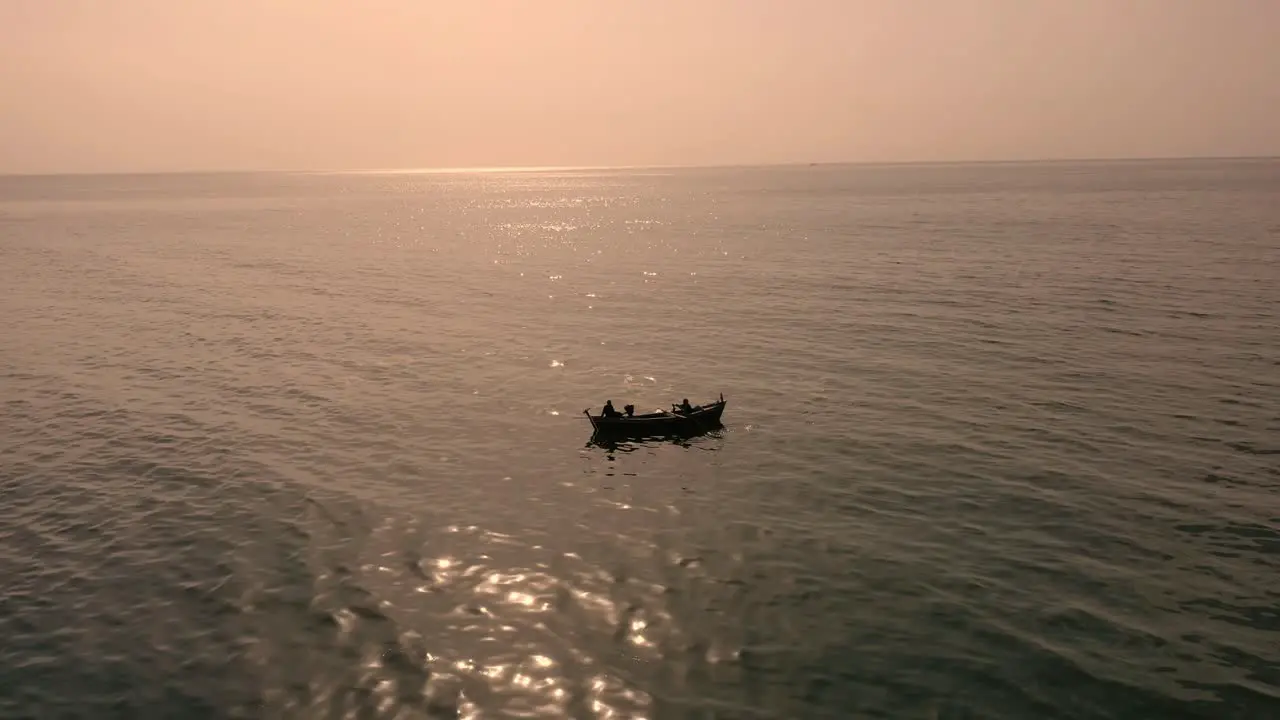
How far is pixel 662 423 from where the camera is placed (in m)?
40.7

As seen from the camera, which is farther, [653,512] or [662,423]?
[662,423]

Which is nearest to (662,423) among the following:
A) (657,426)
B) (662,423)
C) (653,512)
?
(662,423)

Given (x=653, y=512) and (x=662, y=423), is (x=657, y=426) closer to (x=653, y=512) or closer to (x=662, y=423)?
(x=662, y=423)

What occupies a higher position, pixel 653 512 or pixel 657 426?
pixel 657 426

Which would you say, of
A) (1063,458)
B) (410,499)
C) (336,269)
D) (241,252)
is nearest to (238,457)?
(410,499)

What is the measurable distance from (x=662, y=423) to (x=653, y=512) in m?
9.23

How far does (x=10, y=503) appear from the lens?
33.0m

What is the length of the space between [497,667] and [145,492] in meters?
21.5

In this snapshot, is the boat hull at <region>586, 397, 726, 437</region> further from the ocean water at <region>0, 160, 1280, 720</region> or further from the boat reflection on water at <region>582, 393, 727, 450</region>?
the ocean water at <region>0, 160, 1280, 720</region>

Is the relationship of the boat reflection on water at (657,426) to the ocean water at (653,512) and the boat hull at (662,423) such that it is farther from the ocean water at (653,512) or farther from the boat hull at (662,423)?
the ocean water at (653,512)

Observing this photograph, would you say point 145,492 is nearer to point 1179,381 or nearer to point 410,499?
point 410,499

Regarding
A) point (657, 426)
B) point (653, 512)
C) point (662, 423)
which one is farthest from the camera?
point (657, 426)

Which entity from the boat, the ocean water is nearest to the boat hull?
the boat

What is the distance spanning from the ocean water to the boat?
0.83m
